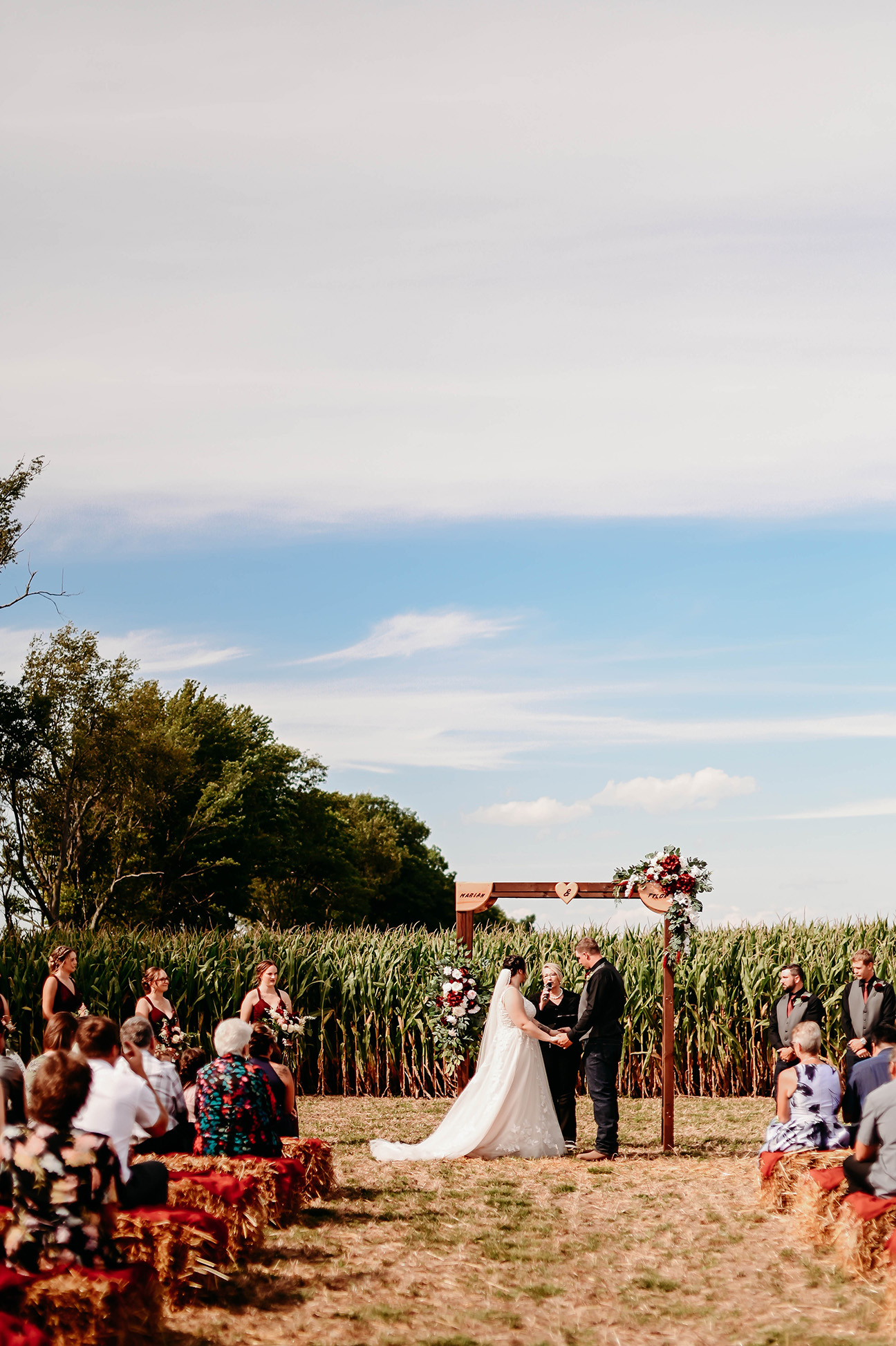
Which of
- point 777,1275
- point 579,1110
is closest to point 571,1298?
point 777,1275

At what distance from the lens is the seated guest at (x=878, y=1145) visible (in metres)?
7.11

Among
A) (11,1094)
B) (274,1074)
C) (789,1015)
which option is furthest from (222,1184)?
(789,1015)

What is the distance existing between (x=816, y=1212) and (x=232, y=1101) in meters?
3.85

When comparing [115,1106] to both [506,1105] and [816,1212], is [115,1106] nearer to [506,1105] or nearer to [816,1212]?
[816,1212]

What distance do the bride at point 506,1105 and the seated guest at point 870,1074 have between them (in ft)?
10.5

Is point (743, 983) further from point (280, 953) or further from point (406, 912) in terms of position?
point (406, 912)

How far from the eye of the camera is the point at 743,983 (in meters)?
18.3

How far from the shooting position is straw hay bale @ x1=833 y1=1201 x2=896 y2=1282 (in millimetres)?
7277

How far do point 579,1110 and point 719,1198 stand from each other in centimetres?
653

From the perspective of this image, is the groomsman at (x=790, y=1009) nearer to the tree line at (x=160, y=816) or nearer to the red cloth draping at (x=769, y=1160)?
the red cloth draping at (x=769, y=1160)

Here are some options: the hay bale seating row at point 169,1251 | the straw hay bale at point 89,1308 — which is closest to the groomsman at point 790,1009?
the hay bale seating row at point 169,1251

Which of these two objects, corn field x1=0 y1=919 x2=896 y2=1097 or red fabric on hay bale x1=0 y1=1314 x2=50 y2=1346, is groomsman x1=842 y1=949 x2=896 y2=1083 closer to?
corn field x1=0 y1=919 x2=896 y2=1097

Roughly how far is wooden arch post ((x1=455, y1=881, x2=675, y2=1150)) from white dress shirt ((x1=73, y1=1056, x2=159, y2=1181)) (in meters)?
6.92

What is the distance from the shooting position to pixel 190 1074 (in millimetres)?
9445
